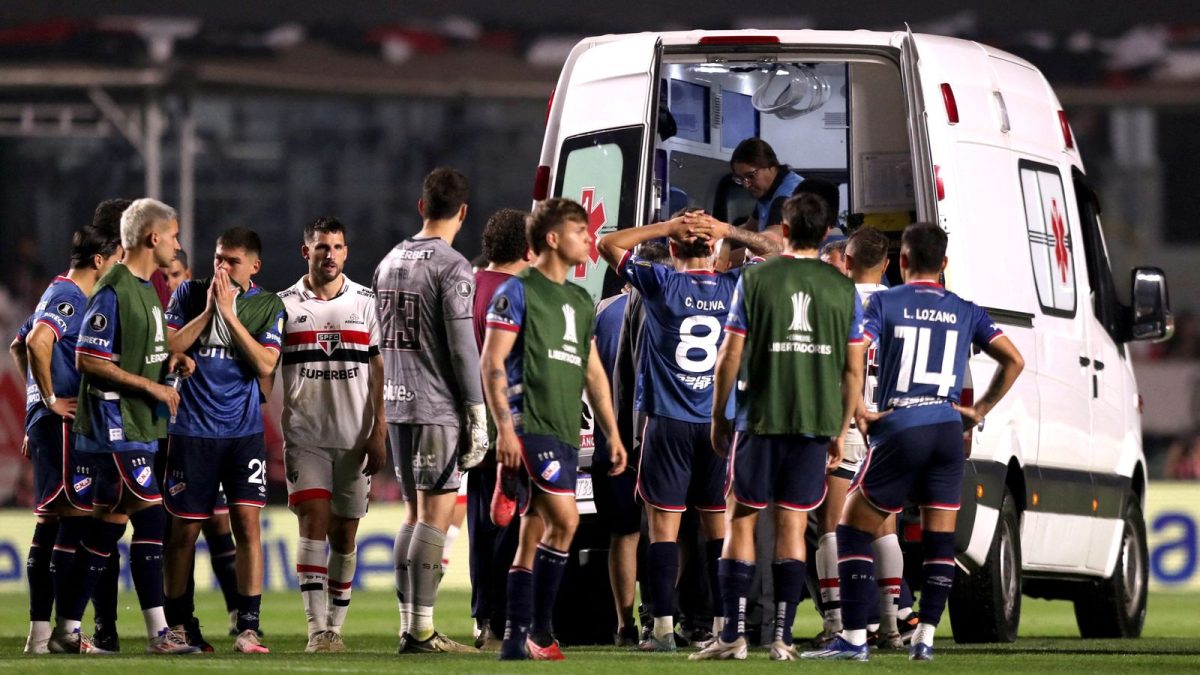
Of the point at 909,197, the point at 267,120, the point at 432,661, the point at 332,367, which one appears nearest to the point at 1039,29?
the point at 267,120

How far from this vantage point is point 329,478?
9.27m

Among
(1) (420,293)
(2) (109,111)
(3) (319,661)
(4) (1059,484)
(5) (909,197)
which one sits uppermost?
(2) (109,111)

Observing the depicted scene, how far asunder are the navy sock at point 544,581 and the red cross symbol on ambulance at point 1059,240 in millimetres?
3507

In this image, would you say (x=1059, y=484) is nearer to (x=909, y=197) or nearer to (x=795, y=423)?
(x=909, y=197)

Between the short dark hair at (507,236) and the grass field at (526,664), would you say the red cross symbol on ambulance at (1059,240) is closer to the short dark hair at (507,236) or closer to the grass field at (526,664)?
the grass field at (526,664)

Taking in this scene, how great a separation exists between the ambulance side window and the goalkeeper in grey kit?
9.29 feet

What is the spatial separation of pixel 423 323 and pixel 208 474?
1.32 metres

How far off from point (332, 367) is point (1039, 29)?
1417cm

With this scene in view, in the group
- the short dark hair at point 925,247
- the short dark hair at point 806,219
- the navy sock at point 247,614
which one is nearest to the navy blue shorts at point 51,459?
the navy sock at point 247,614

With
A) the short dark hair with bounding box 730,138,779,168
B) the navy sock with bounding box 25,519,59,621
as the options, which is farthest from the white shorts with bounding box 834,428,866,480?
the navy sock with bounding box 25,519,59,621

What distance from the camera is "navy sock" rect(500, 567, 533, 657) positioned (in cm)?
748

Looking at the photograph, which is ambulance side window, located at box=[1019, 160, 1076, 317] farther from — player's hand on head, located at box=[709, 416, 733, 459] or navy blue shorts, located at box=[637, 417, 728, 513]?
player's hand on head, located at box=[709, 416, 733, 459]

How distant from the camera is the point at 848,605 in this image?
8.05 m

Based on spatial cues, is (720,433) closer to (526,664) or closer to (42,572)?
(526,664)
